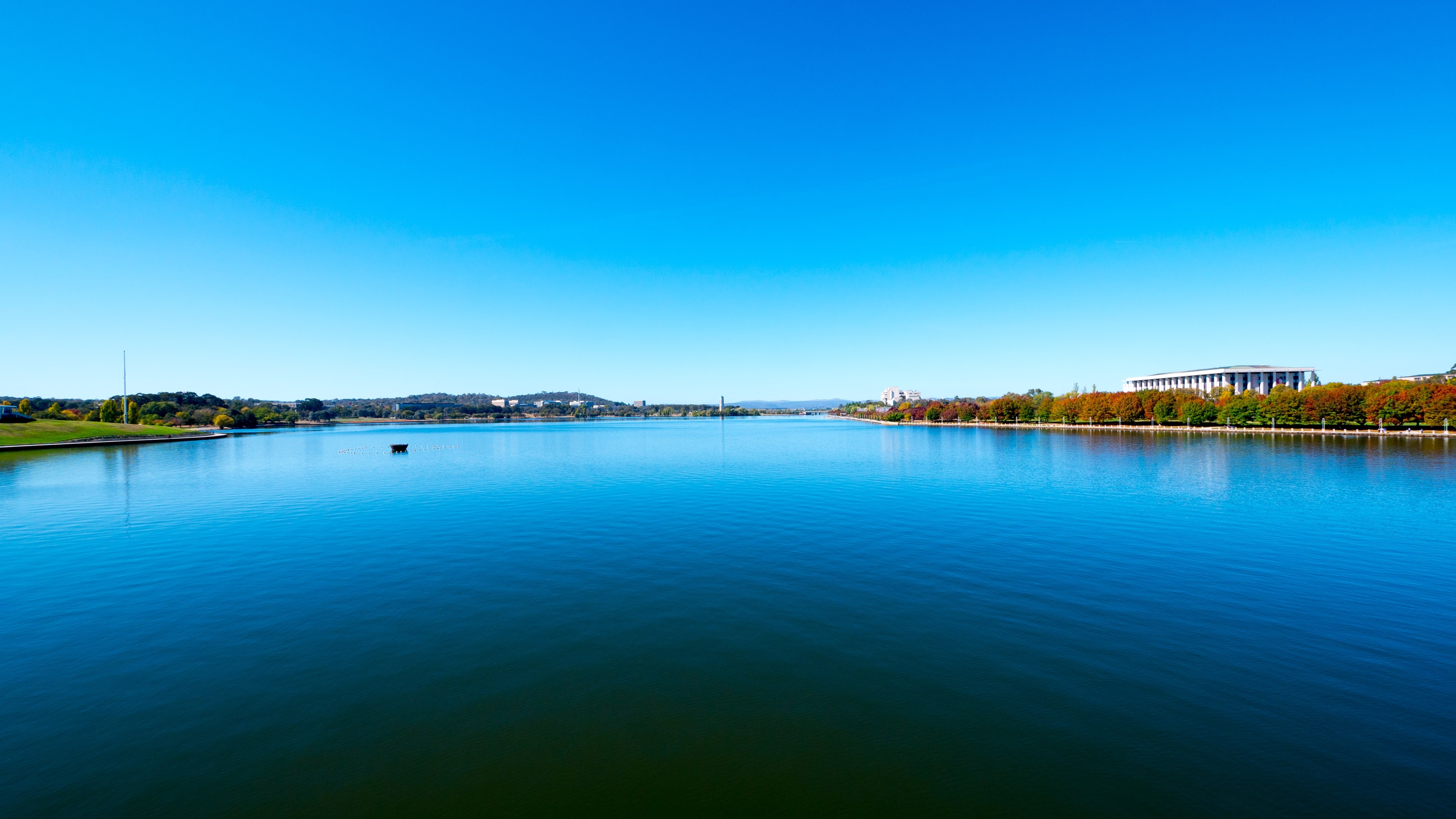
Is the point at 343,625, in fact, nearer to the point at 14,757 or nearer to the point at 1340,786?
the point at 14,757

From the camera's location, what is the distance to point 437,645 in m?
11.6

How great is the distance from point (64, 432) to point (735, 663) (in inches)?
4638

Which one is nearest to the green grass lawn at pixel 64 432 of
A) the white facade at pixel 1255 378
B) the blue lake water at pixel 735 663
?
the blue lake water at pixel 735 663

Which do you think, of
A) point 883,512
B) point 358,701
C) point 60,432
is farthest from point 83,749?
point 60,432

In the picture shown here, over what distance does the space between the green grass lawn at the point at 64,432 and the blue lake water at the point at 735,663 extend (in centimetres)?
7216

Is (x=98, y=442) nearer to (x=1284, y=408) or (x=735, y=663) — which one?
(x=735, y=663)

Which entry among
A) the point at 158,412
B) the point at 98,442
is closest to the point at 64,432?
the point at 98,442

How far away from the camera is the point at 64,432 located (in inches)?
3184

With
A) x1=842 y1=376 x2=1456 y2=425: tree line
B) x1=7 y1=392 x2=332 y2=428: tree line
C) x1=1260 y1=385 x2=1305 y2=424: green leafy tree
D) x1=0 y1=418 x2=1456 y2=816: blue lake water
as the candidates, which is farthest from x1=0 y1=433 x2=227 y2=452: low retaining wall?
x1=1260 y1=385 x2=1305 y2=424: green leafy tree

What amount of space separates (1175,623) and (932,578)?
5398 mm

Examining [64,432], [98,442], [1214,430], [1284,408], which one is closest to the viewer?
[98,442]

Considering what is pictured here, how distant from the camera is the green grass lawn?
2848 inches

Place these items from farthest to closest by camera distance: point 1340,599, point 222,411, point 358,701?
point 222,411, point 1340,599, point 358,701

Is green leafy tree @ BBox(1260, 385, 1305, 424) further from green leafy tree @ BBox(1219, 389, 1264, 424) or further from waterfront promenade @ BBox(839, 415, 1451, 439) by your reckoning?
waterfront promenade @ BBox(839, 415, 1451, 439)
